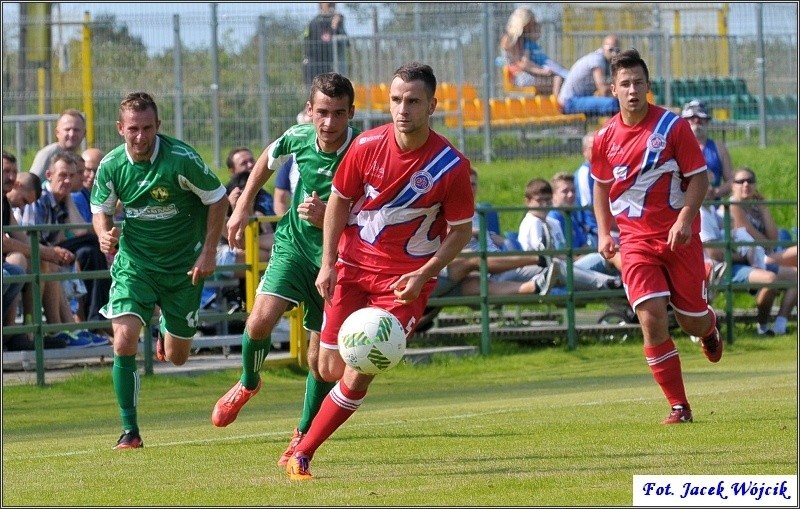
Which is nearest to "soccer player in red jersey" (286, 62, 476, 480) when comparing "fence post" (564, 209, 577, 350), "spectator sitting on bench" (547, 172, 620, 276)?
"fence post" (564, 209, 577, 350)

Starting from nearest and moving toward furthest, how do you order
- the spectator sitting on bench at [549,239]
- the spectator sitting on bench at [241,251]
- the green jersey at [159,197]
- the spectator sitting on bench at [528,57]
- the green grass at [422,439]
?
the green grass at [422,439] → the green jersey at [159,197] → the spectator sitting on bench at [241,251] → the spectator sitting on bench at [549,239] → the spectator sitting on bench at [528,57]

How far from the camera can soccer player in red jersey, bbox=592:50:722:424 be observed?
9938 mm

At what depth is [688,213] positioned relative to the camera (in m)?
9.68

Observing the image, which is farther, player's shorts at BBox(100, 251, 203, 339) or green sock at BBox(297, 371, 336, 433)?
player's shorts at BBox(100, 251, 203, 339)

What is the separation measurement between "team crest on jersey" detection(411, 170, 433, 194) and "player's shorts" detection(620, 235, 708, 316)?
2619 mm

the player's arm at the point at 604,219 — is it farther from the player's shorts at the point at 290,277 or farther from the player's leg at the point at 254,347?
the player's leg at the point at 254,347

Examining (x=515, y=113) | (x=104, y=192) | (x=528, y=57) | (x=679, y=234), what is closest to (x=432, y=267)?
(x=679, y=234)

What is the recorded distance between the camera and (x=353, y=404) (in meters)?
7.89

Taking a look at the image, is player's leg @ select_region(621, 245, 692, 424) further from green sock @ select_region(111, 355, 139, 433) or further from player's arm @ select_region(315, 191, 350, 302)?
green sock @ select_region(111, 355, 139, 433)

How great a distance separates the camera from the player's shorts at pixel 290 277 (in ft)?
29.5

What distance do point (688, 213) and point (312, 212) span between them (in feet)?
8.64

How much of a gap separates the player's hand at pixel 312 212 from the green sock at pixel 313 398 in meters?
0.97

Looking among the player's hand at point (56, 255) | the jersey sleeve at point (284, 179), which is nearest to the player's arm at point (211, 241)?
the jersey sleeve at point (284, 179)

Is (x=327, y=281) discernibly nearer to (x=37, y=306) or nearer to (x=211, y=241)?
(x=211, y=241)
